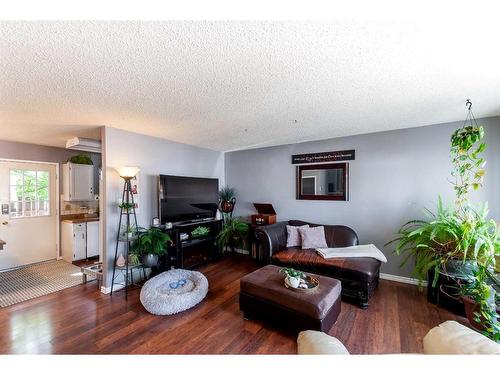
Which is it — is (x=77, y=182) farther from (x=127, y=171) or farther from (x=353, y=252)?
(x=353, y=252)

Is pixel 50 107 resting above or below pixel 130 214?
above

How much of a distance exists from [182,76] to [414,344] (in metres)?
2.97

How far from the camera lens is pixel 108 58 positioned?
4.54 ft

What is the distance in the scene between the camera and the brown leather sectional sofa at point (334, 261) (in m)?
2.45

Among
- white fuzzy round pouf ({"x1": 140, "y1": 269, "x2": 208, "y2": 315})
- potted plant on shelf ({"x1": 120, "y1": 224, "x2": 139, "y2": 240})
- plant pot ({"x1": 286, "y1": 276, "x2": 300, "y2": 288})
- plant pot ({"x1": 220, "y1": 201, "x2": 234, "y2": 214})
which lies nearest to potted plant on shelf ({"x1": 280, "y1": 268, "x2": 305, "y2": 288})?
plant pot ({"x1": 286, "y1": 276, "x2": 300, "y2": 288})

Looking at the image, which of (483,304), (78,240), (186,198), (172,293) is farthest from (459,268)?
(78,240)

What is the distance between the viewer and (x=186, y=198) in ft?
12.2

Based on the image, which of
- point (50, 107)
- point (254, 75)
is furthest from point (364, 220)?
point (50, 107)

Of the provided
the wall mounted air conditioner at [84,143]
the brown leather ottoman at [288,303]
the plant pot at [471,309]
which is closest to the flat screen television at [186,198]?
the wall mounted air conditioner at [84,143]

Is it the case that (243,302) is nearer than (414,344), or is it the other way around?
(414,344)

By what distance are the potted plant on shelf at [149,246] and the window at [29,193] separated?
2.64 m

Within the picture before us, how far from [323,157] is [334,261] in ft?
5.90

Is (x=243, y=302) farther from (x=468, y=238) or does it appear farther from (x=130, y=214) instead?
(x=468, y=238)

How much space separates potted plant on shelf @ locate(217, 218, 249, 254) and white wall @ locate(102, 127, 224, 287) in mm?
Answer: 1189
